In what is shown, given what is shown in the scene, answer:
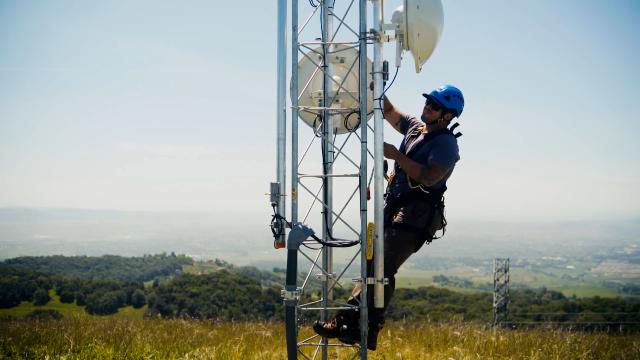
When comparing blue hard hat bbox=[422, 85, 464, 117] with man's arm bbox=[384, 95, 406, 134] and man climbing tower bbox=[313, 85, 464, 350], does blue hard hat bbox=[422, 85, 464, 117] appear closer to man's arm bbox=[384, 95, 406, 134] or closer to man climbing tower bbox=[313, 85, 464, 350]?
man climbing tower bbox=[313, 85, 464, 350]

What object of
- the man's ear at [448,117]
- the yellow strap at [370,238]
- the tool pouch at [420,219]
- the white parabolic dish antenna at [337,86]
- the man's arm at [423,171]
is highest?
the white parabolic dish antenna at [337,86]

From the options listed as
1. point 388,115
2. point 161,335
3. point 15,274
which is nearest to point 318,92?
point 388,115

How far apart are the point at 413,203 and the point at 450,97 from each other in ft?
3.94

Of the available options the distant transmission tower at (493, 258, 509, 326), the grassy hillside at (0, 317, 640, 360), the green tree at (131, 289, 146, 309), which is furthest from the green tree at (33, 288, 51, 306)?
the grassy hillside at (0, 317, 640, 360)

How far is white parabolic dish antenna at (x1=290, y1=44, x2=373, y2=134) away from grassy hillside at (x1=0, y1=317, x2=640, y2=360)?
3263 mm

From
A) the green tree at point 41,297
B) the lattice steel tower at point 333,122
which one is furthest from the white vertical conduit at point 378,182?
the green tree at point 41,297

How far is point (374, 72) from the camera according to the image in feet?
18.2

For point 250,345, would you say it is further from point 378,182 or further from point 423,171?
point 423,171

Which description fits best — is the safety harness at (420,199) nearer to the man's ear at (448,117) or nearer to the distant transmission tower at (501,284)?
the man's ear at (448,117)

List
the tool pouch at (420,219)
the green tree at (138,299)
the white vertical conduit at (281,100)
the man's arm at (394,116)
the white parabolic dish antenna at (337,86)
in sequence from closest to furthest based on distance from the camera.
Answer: the tool pouch at (420,219) < the white vertical conduit at (281,100) < the white parabolic dish antenna at (337,86) < the man's arm at (394,116) < the green tree at (138,299)

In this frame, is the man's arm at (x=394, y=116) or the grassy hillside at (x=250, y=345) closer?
the man's arm at (x=394, y=116)

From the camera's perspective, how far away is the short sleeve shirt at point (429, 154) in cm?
525

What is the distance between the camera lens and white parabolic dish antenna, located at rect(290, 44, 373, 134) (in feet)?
20.3

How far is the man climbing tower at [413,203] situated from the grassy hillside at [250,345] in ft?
5.34
